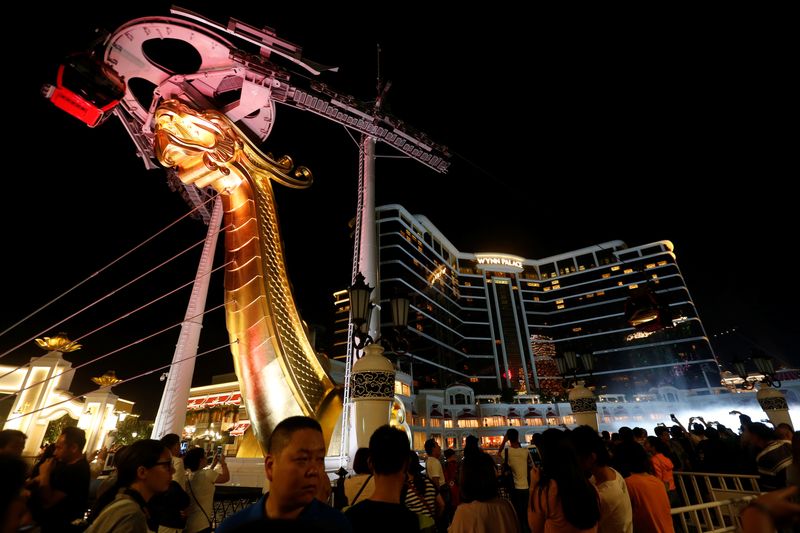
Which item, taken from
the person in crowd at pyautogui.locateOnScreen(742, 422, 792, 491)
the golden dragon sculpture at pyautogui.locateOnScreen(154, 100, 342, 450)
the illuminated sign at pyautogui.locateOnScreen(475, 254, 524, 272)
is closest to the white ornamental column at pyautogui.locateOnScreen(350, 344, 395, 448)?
the golden dragon sculpture at pyautogui.locateOnScreen(154, 100, 342, 450)

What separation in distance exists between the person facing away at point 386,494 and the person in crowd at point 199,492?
3.05 m

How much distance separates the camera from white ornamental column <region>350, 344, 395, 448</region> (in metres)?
4.11

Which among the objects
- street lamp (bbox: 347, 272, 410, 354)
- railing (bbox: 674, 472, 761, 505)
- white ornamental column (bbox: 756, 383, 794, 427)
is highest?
street lamp (bbox: 347, 272, 410, 354)

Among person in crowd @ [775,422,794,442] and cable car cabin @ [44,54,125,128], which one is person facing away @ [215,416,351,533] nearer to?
person in crowd @ [775,422,794,442]

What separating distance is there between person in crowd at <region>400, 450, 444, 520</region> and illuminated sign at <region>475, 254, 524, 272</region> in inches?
2980

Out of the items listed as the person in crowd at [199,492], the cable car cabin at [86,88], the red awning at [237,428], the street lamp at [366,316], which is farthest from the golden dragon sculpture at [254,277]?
the red awning at [237,428]

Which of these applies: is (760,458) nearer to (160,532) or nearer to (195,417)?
(160,532)

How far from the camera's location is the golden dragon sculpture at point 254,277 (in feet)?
16.7

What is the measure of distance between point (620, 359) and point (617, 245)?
23387mm

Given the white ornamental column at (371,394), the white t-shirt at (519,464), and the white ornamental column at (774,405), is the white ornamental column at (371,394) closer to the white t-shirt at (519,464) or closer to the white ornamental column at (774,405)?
the white t-shirt at (519,464)

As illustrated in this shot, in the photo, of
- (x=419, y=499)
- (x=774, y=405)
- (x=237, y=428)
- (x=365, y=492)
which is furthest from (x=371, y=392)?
(x=237, y=428)

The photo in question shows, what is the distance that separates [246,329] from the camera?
17.6ft

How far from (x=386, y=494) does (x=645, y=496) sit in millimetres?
2526

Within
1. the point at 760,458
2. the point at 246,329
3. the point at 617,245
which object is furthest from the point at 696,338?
the point at 246,329
